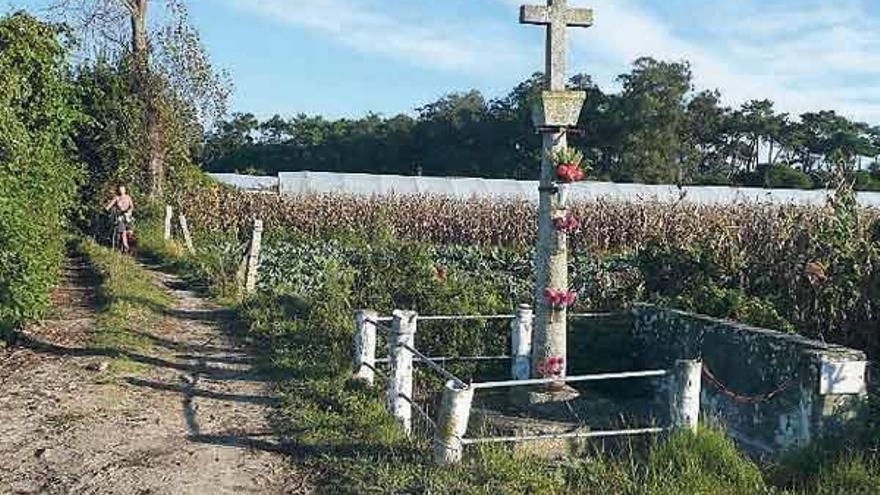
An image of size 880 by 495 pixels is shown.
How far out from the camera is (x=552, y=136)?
32.7 feet

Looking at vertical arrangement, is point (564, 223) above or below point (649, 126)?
below

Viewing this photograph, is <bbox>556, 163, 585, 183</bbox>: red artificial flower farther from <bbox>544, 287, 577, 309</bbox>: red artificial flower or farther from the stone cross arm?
the stone cross arm

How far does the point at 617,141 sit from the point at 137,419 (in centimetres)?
5127

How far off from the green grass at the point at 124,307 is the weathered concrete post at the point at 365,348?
253 cm

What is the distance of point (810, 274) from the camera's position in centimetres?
1270

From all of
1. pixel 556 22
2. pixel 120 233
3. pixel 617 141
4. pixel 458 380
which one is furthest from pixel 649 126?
pixel 458 380

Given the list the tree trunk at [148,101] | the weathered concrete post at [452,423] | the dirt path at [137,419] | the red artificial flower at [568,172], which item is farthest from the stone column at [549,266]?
the tree trunk at [148,101]

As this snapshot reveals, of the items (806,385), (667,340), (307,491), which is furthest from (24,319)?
(806,385)

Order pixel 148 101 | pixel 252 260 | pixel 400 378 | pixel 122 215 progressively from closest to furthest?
1. pixel 400 378
2. pixel 252 260
3. pixel 122 215
4. pixel 148 101

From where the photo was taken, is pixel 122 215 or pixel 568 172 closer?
pixel 568 172

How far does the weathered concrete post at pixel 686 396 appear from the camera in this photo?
796 centimetres

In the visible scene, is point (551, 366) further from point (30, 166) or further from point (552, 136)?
point (30, 166)

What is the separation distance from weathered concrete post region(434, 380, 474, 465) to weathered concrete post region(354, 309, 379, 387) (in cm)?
333

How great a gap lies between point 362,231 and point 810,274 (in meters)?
20.6
